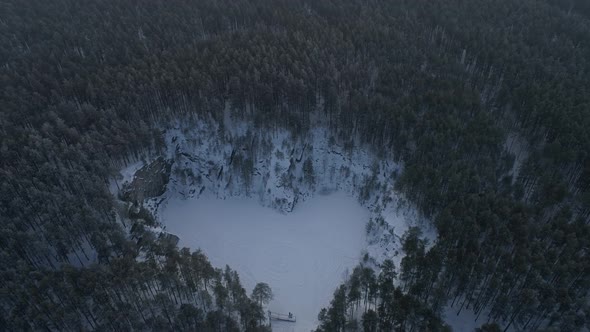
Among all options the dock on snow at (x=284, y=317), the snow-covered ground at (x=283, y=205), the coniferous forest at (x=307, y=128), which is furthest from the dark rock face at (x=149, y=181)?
the dock on snow at (x=284, y=317)

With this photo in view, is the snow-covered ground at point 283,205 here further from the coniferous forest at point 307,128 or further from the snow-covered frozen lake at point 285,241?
the coniferous forest at point 307,128

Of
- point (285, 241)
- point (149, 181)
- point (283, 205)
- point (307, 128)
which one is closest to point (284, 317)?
point (285, 241)

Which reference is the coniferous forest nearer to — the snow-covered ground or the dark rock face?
the dark rock face

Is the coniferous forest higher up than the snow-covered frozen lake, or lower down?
higher up

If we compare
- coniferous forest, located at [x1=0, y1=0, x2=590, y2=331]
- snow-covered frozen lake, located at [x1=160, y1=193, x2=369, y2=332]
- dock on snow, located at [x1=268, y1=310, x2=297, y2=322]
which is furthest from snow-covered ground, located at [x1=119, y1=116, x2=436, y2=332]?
coniferous forest, located at [x1=0, y1=0, x2=590, y2=331]

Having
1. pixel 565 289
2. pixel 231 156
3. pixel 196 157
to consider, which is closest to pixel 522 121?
pixel 565 289

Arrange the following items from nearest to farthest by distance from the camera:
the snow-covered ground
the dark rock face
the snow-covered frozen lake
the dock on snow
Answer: the dock on snow, the snow-covered frozen lake, the snow-covered ground, the dark rock face

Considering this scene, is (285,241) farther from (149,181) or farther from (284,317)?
(149,181)
